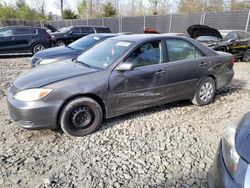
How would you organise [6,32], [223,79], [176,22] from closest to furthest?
[223,79] < [6,32] < [176,22]

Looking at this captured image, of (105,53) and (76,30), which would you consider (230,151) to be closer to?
(105,53)

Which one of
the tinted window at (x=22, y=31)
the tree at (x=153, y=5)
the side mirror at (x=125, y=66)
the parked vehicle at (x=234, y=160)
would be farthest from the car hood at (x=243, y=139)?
the tree at (x=153, y=5)

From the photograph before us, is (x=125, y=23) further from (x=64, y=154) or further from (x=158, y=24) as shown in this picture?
(x=64, y=154)

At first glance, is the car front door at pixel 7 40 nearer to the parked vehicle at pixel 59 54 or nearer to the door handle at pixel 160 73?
the parked vehicle at pixel 59 54

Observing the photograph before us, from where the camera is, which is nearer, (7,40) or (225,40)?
(225,40)

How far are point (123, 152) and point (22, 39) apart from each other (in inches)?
406

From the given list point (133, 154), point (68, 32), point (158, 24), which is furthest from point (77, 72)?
point (158, 24)

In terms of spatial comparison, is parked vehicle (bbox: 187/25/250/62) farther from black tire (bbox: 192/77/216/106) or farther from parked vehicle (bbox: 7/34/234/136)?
parked vehicle (bbox: 7/34/234/136)

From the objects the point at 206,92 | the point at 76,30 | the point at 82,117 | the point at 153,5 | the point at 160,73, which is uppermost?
the point at 153,5

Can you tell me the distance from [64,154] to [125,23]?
21598 mm

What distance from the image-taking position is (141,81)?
382 cm

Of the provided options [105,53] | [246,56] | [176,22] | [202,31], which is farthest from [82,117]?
[176,22]

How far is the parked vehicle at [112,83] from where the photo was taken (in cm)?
325

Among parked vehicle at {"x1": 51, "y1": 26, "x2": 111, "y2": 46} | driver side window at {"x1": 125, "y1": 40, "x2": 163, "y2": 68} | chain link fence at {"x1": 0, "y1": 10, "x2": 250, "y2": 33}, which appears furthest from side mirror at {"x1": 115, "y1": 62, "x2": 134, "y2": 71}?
chain link fence at {"x1": 0, "y1": 10, "x2": 250, "y2": 33}
